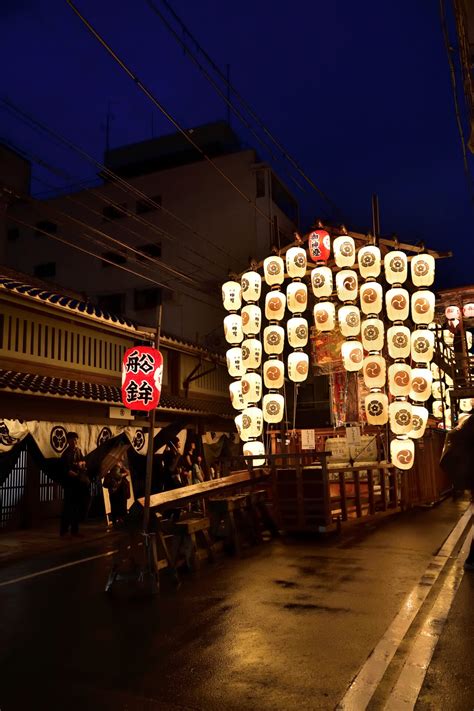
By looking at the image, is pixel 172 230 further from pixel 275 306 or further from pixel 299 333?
pixel 299 333

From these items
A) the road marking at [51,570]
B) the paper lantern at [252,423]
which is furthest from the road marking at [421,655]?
the paper lantern at [252,423]

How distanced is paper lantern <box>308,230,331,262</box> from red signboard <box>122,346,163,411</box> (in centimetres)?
975

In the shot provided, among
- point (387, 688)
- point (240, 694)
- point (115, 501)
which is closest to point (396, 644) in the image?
point (387, 688)

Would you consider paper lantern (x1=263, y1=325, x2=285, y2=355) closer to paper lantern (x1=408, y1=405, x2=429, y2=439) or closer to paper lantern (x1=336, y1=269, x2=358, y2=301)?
paper lantern (x1=336, y1=269, x2=358, y2=301)

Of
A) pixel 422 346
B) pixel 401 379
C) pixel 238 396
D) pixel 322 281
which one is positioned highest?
pixel 322 281

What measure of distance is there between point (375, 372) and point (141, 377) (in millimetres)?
9685

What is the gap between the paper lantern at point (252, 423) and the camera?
1956 centimetres

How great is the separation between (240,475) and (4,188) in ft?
26.9

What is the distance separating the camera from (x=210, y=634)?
6.16m

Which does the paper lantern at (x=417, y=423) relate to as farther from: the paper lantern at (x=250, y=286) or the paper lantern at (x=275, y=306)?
the paper lantern at (x=250, y=286)

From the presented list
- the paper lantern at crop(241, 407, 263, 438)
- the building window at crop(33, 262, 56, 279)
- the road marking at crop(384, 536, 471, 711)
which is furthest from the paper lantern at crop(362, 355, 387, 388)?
the building window at crop(33, 262, 56, 279)

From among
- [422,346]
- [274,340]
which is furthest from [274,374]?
[422,346]

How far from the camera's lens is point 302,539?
12391 mm

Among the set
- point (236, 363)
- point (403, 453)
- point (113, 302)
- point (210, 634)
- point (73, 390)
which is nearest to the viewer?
point (210, 634)
